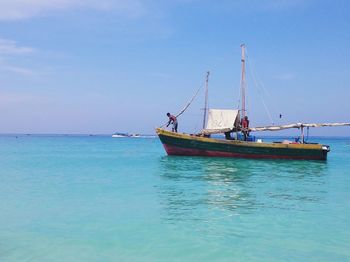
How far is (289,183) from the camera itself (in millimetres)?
19922

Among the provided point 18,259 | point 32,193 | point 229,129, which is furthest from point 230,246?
point 229,129

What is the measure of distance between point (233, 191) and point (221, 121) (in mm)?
18041

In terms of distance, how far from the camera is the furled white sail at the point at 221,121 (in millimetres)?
33875

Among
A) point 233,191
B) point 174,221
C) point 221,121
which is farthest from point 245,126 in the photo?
point 174,221

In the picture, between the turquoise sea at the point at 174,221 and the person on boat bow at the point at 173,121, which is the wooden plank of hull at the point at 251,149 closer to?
the person on boat bow at the point at 173,121

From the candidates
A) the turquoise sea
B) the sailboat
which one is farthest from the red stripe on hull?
the turquoise sea

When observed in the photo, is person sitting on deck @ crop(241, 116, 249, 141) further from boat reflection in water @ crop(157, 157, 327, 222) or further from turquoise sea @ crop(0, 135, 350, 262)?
turquoise sea @ crop(0, 135, 350, 262)

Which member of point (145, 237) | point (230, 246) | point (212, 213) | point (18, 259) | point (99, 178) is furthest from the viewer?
point (99, 178)

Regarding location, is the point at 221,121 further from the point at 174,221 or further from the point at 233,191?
the point at 174,221

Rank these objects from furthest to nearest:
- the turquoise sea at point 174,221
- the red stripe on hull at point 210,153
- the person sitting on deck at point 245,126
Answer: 1. the person sitting on deck at point 245,126
2. the red stripe on hull at point 210,153
3. the turquoise sea at point 174,221

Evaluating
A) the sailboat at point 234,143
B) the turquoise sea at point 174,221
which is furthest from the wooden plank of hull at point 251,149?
the turquoise sea at point 174,221

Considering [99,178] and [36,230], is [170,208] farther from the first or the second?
[99,178]

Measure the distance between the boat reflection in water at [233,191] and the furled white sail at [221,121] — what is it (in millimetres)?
7985

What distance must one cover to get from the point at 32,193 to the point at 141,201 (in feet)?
15.9
